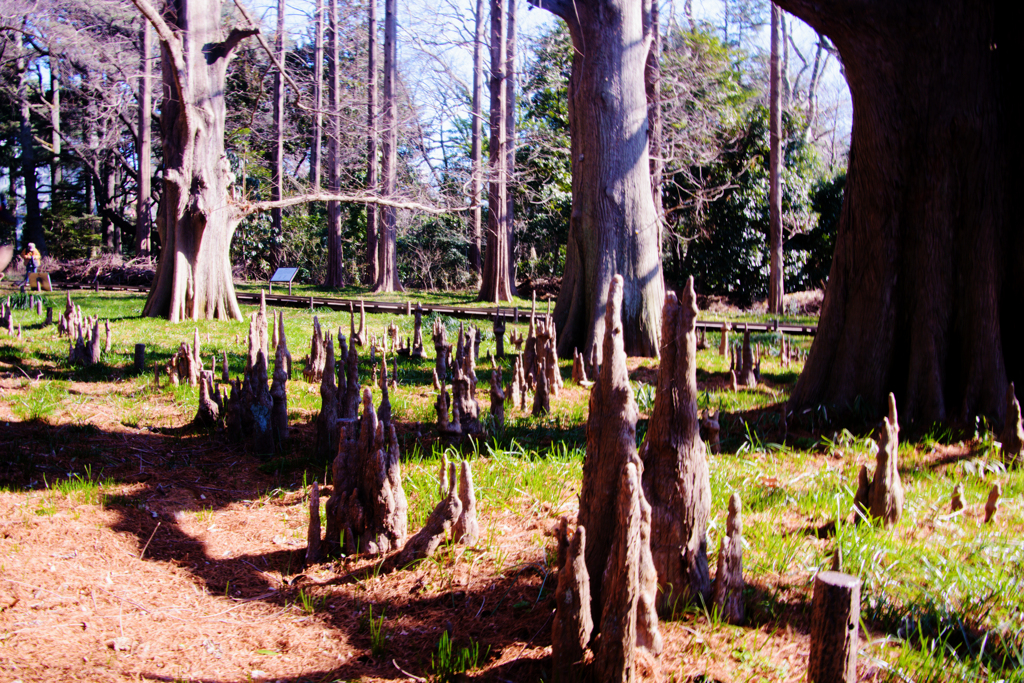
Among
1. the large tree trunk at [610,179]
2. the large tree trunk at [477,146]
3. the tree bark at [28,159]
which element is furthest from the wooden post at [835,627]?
the tree bark at [28,159]

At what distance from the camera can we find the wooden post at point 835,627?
1854 mm

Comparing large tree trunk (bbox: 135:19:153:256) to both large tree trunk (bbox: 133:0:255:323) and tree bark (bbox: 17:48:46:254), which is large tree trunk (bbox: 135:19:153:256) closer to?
tree bark (bbox: 17:48:46:254)

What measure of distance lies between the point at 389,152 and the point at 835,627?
20.8 meters

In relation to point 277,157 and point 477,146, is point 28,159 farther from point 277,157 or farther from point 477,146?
point 477,146

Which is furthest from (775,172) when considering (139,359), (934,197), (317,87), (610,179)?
(317,87)

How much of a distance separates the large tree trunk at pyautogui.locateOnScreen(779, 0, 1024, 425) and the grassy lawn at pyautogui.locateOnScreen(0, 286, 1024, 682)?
0.52 meters

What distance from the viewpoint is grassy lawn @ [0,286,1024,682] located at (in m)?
2.62

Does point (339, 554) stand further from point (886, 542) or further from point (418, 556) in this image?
point (886, 542)

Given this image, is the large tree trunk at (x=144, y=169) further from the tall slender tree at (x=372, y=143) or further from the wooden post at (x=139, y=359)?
the wooden post at (x=139, y=359)

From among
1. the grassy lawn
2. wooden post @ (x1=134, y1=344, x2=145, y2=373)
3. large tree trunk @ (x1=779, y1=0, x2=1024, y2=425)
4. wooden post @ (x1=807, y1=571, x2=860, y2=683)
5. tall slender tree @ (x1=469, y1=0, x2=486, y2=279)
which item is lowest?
the grassy lawn

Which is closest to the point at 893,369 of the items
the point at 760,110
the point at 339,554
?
the point at 339,554

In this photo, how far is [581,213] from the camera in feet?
30.5

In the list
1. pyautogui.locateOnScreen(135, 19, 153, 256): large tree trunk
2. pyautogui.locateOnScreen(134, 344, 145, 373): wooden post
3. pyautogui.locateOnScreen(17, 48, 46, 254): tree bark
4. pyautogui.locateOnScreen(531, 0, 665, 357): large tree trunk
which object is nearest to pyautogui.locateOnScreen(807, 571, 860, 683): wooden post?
pyautogui.locateOnScreen(531, 0, 665, 357): large tree trunk

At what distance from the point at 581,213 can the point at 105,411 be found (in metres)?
6.22
